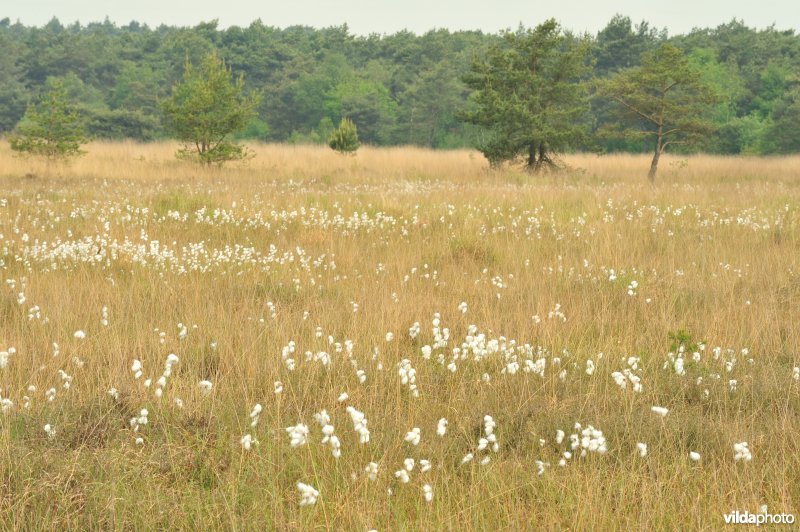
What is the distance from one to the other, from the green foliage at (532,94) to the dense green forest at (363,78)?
13452 millimetres

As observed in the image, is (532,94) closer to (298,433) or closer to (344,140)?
(344,140)

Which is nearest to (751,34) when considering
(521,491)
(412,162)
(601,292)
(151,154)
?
(412,162)

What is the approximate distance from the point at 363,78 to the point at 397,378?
192 feet

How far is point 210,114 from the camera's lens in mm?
22531

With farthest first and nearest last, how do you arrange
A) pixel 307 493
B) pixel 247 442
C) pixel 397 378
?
pixel 397 378 → pixel 247 442 → pixel 307 493

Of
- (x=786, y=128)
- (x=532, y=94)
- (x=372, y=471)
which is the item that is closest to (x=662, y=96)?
(x=532, y=94)

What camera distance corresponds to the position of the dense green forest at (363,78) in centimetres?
4334

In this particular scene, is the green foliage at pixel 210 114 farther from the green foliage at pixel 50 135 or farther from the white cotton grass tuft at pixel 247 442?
the white cotton grass tuft at pixel 247 442

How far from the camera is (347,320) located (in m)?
5.18

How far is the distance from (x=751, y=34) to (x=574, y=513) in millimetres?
60949

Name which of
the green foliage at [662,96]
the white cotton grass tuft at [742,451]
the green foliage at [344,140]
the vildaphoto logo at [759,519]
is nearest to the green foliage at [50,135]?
the green foliage at [344,140]

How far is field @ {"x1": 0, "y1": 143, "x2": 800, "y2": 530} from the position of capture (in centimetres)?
273

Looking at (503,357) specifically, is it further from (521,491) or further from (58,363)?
(58,363)

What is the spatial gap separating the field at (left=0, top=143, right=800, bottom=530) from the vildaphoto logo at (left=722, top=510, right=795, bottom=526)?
0.19ft
